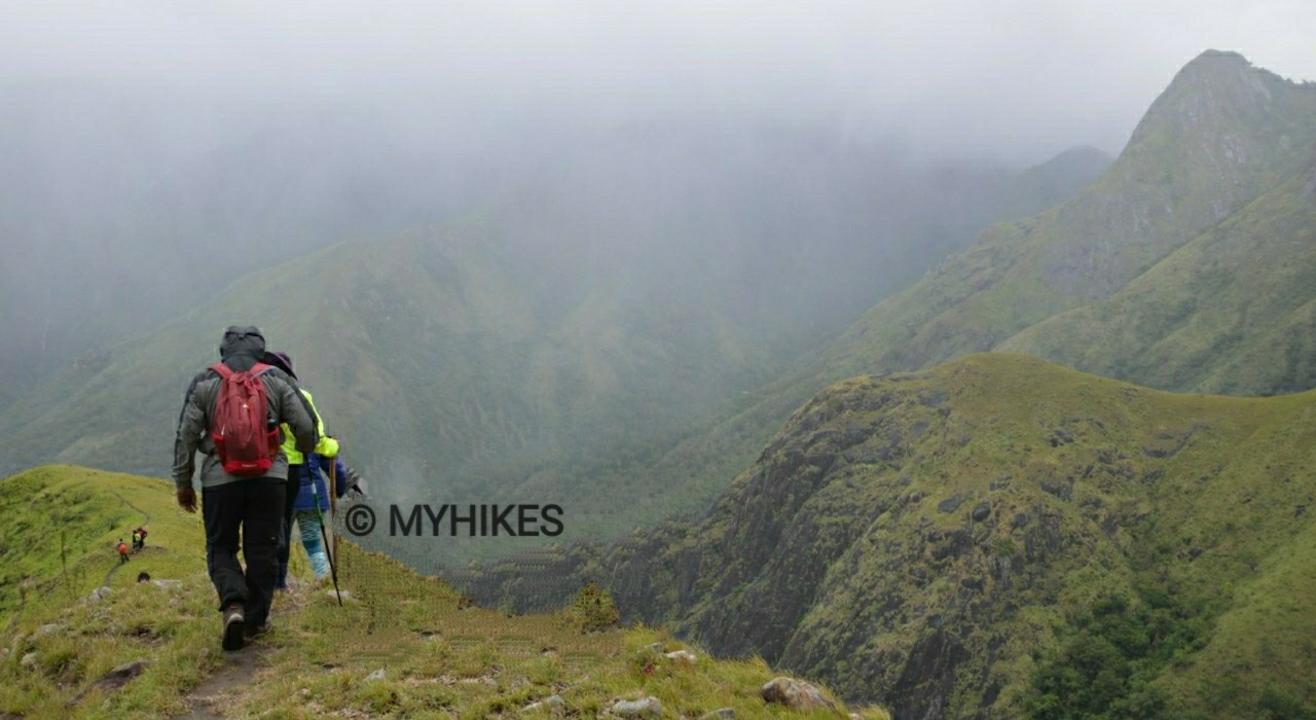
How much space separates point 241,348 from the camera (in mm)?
12961

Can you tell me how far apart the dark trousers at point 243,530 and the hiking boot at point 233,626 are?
0.11 m

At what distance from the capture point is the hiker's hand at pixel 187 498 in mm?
13102

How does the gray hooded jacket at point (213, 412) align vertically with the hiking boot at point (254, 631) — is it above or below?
above

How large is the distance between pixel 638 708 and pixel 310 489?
818 cm

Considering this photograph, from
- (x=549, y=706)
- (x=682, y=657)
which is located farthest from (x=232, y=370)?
(x=682, y=657)

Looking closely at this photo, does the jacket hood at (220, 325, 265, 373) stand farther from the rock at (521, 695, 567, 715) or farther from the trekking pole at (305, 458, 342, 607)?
the rock at (521, 695, 567, 715)

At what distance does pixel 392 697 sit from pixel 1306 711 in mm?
182582

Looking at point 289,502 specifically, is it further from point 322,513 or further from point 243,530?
point 243,530

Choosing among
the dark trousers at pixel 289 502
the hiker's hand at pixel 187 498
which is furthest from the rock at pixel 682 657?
the hiker's hand at pixel 187 498

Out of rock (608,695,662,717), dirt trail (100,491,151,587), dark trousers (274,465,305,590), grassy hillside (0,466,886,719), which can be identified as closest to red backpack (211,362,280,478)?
dark trousers (274,465,305,590)

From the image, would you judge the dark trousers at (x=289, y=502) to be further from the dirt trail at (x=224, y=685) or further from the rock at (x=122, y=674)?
the rock at (x=122, y=674)

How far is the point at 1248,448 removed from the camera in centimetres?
19900

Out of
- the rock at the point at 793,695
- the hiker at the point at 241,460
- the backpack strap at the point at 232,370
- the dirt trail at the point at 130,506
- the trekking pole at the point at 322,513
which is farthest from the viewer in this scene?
the dirt trail at the point at 130,506

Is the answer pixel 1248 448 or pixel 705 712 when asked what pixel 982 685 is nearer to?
pixel 1248 448
